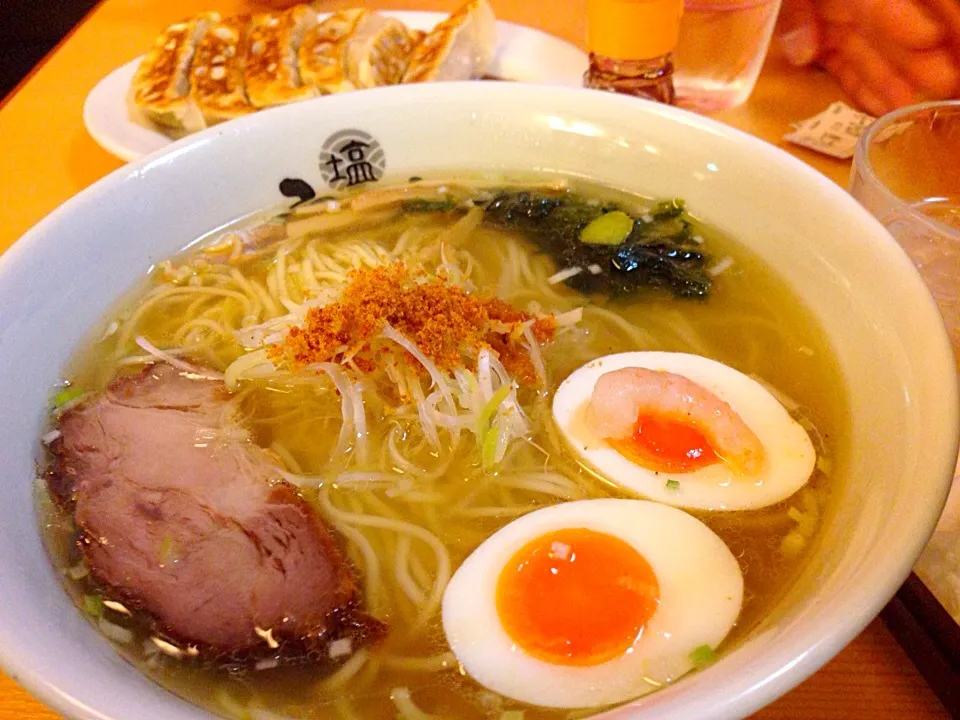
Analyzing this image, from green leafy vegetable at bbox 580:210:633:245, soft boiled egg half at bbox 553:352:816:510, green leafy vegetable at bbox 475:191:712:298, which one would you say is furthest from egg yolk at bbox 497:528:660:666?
green leafy vegetable at bbox 580:210:633:245

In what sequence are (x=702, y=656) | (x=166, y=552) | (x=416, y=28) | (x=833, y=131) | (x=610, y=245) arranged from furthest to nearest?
(x=416, y=28), (x=833, y=131), (x=610, y=245), (x=166, y=552), (x=702, y=656)

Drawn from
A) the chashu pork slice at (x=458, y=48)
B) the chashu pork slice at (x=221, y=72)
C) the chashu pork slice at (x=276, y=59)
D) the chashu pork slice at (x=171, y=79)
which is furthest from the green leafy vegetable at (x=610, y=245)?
the chashu pork slice at (x=171, y=79)

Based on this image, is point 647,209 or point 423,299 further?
point 647,209

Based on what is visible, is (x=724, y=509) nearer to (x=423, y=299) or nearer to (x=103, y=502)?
(x=423, y=299)

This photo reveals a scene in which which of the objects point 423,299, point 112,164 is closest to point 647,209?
point 423,299

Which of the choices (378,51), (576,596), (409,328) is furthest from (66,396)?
(378,51)

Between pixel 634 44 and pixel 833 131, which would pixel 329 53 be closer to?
pixel 634 44
